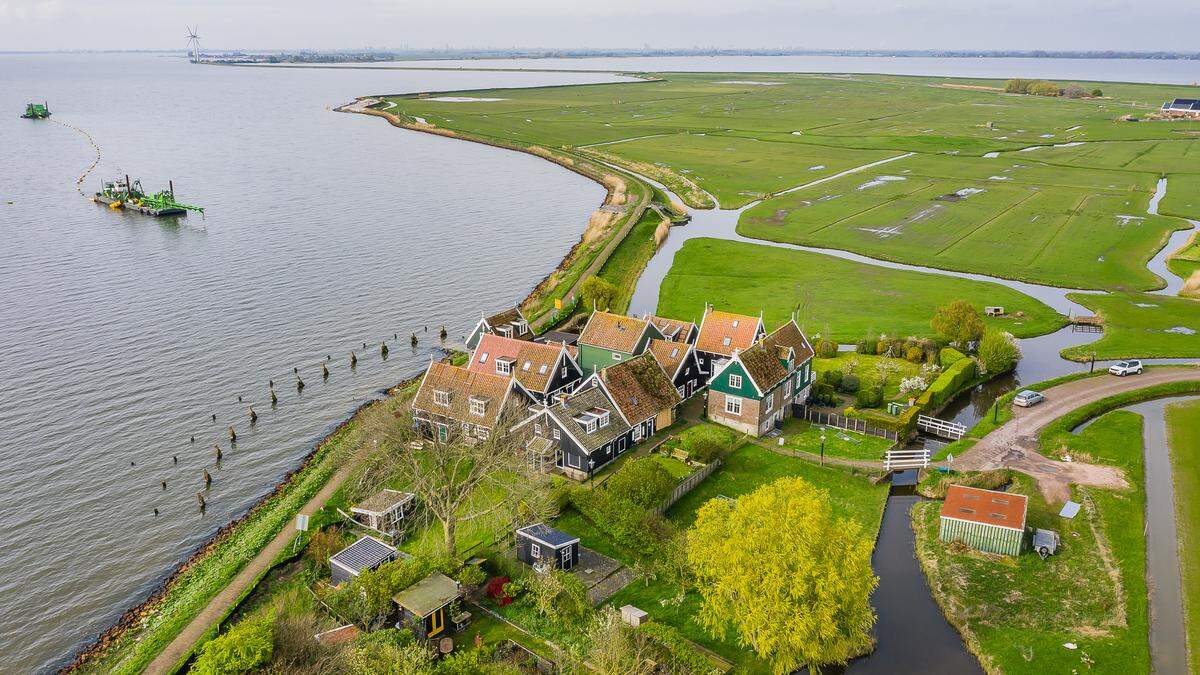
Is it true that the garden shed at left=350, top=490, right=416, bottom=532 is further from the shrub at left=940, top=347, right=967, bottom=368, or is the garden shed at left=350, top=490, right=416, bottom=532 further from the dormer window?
the shrub at left=940, top=347, right=967, bottom=368

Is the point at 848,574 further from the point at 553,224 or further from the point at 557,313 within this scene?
the point at 553,224

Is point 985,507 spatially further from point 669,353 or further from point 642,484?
point 669,353

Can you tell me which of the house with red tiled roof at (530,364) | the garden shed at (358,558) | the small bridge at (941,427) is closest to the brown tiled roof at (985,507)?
the small bridge at (941,427)

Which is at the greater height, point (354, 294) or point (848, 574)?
point (848, 574)

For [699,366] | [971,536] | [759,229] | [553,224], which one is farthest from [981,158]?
[971,536]


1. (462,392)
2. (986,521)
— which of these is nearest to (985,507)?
(986,521)

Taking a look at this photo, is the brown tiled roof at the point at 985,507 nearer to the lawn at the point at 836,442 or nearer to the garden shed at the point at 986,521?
the garden shed at the point at 986,521
